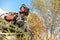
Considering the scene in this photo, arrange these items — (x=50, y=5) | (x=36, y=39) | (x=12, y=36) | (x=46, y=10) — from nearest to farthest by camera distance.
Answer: (x=36, y=39) < (x=12, y=36) < (x=46, y=10) < (x=50, y=5)

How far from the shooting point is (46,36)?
8.29ft

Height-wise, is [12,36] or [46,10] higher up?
[46,10]

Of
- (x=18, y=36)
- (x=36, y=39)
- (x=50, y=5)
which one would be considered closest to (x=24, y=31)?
(x=18, y=36)

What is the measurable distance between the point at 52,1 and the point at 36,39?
2.75ft

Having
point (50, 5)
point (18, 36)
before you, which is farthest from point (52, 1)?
point (18, 36)

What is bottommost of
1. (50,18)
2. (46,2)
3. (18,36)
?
(18,36)

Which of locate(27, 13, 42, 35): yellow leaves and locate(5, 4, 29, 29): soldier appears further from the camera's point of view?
locate(5, 4, 29, 29): soldier

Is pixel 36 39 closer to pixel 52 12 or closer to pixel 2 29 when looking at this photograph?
pixel 2 29

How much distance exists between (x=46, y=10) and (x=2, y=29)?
0.73 meters

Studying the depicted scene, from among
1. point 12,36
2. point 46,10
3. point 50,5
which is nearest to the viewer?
point 12,36

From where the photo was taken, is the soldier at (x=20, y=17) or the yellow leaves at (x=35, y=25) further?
the soldier at (x=20, y=17)

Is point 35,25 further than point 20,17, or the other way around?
point 20,17

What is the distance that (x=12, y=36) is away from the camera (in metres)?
2.58

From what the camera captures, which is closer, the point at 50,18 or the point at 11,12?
the point at 50,18
